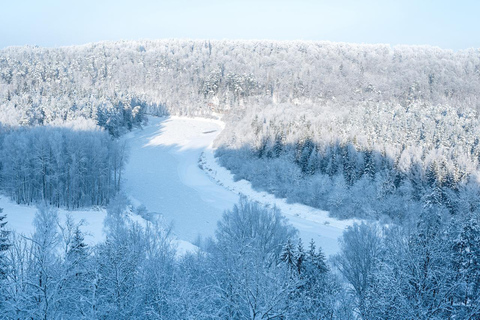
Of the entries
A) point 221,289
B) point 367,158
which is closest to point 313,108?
point 367,158

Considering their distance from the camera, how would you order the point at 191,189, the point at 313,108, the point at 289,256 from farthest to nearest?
the point at 313,108 < the point at 191,189 < the point at 289,256

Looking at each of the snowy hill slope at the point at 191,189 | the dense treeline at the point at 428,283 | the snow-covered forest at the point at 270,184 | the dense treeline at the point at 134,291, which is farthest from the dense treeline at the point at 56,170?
the dense treeline at the point at 428,283

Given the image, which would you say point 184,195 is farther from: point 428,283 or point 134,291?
point 428,283

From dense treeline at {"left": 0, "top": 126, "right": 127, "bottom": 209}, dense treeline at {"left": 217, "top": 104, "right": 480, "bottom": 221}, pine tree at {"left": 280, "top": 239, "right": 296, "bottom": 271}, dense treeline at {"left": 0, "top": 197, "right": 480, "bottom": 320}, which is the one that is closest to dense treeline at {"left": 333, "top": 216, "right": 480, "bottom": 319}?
dense treeline at {"left": 0, "top": 197, "right": 480, "bottom": 320}

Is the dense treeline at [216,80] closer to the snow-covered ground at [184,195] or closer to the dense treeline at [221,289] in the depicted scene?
the snow-covered ground at [184,195]

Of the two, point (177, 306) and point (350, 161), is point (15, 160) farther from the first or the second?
point (350, 161)

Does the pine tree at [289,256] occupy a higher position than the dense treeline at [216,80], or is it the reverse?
the dense treeline at [216,80]
